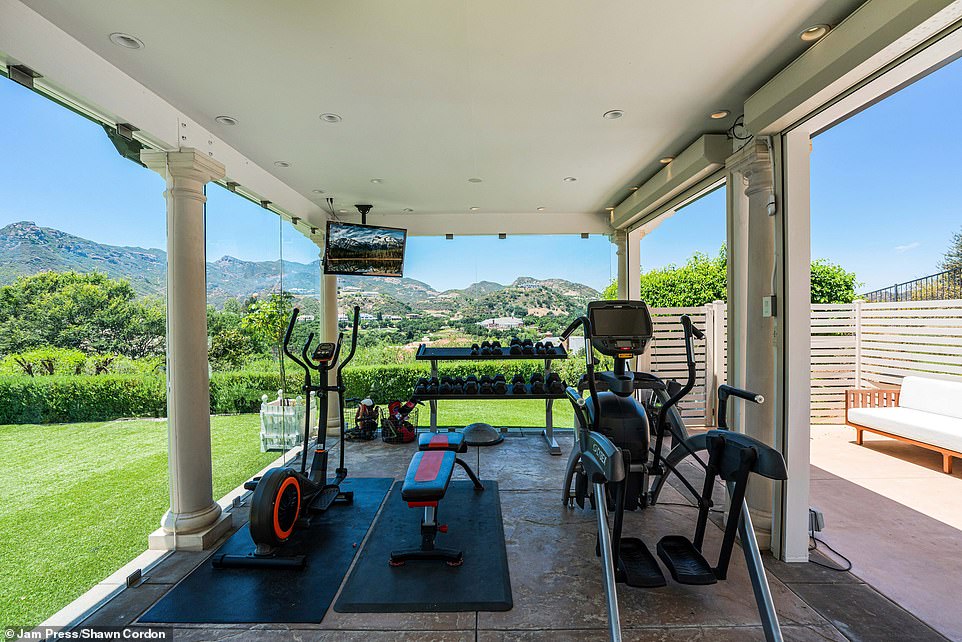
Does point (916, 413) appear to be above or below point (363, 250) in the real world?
below

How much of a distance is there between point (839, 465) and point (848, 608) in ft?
9.32

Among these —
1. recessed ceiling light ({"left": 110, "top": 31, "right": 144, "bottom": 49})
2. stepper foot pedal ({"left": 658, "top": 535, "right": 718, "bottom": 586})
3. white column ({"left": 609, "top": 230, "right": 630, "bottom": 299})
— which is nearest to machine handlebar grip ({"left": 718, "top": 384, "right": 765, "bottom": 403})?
stepper foot pedal ({"left": 658, "top": 535, "right": 718, "bottom": 586})

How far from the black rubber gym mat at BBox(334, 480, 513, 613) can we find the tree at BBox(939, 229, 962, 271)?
21.6 feet

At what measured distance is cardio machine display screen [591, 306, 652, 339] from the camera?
9.77ft

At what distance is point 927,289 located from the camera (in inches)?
242

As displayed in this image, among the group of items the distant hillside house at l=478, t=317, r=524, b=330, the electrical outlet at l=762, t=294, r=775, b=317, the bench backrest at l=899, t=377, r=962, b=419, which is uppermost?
the electrical outlet at l=762, t=294, r=775, b=317

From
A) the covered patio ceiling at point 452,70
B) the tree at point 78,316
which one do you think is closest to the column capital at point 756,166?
the covered patio ceiling at point 452,70

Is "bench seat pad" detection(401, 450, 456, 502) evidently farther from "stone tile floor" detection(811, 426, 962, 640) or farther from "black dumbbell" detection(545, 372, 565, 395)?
"stone tile floor" detection(811, 426, 962, 640)

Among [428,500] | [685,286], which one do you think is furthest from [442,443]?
[685,286]

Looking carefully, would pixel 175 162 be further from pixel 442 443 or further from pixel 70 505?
pixel 442 443

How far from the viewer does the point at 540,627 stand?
2.19 m

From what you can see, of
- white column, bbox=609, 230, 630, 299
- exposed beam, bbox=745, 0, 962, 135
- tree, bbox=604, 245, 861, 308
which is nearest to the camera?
exposed beam, bbox=745, 0, 962, 135

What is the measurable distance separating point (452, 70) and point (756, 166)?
2028 millimetres

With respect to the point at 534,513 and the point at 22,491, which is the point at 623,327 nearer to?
the point at 534,513
